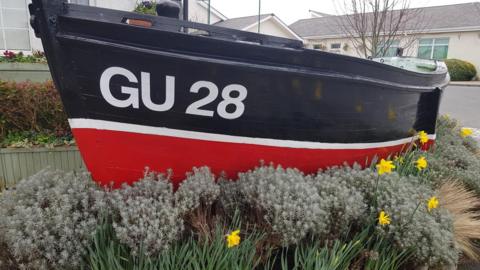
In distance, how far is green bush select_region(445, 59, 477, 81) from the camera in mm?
22562

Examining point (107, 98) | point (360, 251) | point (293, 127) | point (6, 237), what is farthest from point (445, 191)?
point (6, 237)

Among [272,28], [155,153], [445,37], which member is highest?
[445,37]

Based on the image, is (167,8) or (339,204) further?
(167,8)

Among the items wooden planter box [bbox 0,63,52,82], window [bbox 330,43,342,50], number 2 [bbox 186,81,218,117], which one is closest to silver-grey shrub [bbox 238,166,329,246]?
number 2 [bbox 186,81,218,117]

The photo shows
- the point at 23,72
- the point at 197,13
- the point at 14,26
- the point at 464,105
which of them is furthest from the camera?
the point at 197,13

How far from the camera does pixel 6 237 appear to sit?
6.73 feet

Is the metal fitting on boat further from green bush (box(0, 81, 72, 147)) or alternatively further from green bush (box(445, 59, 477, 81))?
green bush (box(445, 59, 477, 81))

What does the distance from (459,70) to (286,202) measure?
82.7 feet

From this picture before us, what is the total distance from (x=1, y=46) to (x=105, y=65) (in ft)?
20.1

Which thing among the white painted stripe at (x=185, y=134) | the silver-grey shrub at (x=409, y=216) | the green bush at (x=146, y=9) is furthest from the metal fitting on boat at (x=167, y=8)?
the green bush at (x=146, y=9)

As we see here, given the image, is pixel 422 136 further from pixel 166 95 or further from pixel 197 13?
pixel 197 13

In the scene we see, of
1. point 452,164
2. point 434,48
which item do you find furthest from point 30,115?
point 434,48

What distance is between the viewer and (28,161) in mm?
3914

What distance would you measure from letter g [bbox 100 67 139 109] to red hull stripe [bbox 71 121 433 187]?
152mm
